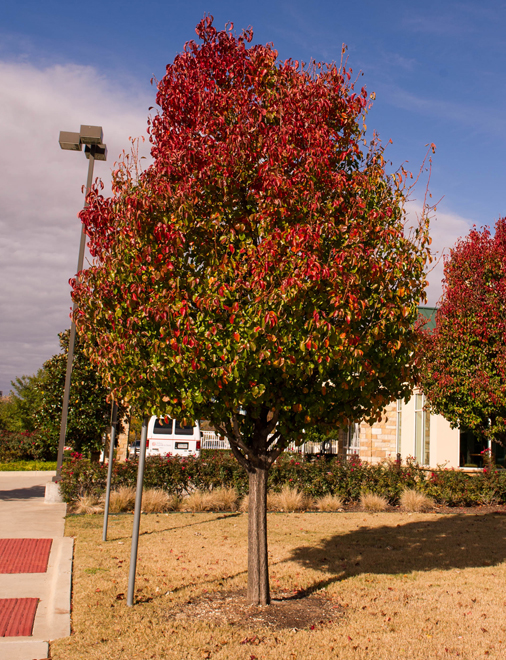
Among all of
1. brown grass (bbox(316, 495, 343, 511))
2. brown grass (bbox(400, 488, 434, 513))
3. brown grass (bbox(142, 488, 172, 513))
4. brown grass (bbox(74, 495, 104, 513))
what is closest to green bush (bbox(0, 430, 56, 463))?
brown grass (bbox(74, 495, 104, 513))

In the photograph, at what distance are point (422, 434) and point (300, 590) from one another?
13.3 metres

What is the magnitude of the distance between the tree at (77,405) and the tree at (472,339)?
310 inches

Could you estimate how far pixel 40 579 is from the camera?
21.6 feet

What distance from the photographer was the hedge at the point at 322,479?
499 inches

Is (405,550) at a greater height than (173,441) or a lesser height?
lesser

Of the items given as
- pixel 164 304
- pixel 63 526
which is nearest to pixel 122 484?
pixel 63 526

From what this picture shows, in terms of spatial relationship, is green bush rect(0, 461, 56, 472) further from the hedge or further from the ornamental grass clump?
the ornamental grass clump

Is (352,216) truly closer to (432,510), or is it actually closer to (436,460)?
(432,510)

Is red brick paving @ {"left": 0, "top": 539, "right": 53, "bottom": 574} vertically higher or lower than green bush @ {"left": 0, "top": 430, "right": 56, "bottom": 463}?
lower

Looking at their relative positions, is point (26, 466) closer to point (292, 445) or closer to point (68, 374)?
point (68, 374)

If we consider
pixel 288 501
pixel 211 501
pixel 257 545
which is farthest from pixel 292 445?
pixel 257 545

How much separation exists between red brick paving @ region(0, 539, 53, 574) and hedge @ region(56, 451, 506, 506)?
367 centimetres

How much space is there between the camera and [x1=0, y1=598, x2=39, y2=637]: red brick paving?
490 cm

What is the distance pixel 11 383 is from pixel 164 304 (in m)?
25.4
